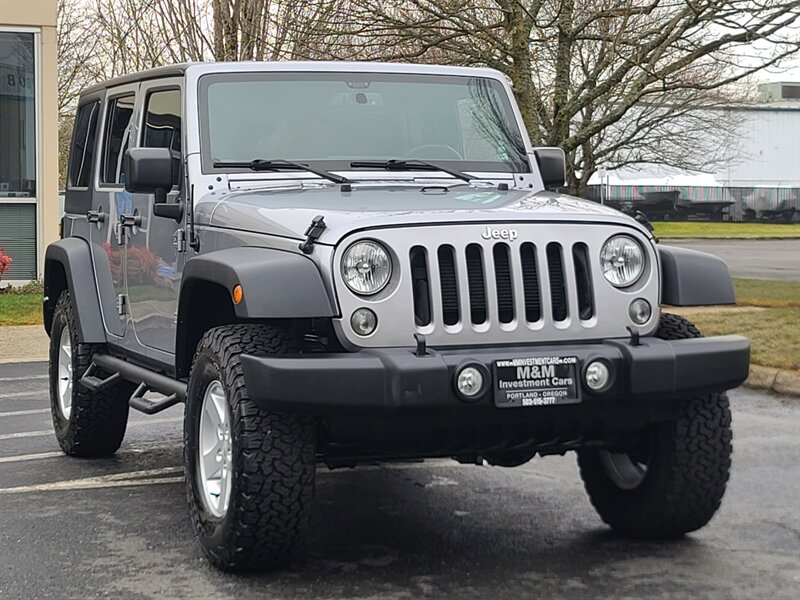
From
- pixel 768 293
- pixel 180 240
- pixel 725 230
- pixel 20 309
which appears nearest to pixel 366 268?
pixel 180 240

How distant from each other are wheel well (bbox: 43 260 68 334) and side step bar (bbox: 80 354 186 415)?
2.35 ft

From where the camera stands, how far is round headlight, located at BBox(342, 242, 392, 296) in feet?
16.0

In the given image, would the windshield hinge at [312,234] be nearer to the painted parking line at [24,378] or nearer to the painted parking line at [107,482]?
the painted parking line at [107,482]

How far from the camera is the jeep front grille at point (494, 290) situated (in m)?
4.87

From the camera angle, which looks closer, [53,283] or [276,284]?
[276,284]

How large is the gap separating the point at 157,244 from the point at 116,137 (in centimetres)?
129

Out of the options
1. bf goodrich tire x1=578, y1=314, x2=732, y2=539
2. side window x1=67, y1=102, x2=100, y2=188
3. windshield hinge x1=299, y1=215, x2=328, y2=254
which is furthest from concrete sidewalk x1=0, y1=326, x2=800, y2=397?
windshield hinge x1=299, y1=215, x2=328, y2=254

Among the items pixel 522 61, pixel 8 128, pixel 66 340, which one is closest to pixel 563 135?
pixel 522 61

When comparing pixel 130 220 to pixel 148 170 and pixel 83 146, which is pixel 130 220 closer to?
pixel 148 170

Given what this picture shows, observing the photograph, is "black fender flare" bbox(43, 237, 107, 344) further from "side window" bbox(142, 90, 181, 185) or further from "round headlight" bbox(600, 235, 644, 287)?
"round headlight" bbox(600, 235, 644, 287)

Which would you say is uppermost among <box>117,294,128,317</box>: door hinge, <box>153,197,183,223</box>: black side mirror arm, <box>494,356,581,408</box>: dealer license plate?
<box>153,197,183,223</box>: black side mirror arm

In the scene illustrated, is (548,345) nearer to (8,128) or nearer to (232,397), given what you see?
(232,397)

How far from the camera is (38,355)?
12.5 metres

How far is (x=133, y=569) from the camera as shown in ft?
17.1
